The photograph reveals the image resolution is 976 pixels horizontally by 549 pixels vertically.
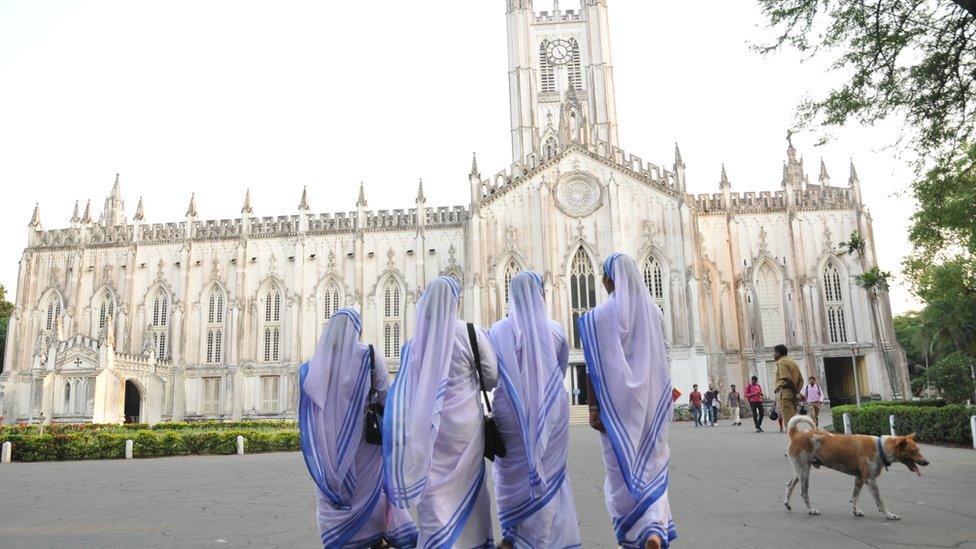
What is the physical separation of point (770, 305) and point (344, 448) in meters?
32.4

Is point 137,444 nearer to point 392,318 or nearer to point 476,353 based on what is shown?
point 476,353

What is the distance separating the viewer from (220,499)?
9.05 m

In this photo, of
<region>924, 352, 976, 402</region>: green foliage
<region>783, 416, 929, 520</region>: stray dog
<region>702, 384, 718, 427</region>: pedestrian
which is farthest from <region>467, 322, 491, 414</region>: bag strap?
<region>924, 352, 976, 402</region>: green foliage

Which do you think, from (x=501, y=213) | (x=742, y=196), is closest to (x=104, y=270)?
(x=501, y=213)

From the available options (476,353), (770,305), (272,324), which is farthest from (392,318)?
(476,353)

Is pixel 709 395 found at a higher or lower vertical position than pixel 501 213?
lower

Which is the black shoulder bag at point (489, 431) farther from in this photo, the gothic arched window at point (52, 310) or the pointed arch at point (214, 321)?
the gothic arched window at point (52, 310)

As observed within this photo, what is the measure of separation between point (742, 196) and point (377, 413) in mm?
33367

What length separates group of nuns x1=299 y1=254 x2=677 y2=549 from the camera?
15.3 feet

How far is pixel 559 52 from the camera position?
49.0m

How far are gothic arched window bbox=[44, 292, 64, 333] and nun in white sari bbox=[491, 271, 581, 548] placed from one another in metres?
40.1

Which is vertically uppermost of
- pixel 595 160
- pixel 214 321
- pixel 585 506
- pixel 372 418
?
pixel 595 160

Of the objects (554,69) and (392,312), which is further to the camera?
(554,69)

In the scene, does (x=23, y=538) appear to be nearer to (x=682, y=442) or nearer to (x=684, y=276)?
(x=682, y=442)
